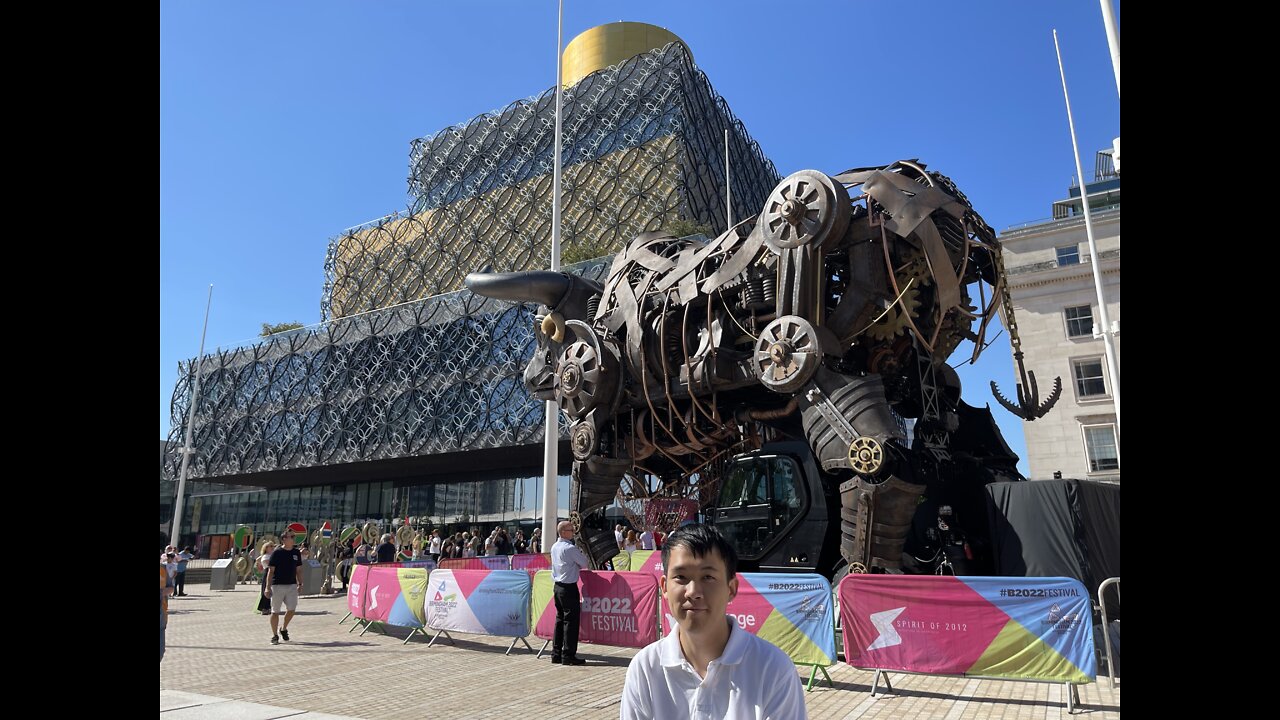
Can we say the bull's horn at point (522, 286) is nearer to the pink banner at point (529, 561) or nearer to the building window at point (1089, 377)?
the pink banner at point (529, 561)

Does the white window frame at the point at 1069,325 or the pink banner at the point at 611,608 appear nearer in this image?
the pink banner at the point at 611,608

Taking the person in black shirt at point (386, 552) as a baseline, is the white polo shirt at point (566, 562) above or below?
above

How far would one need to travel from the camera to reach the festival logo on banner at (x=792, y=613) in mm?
8281

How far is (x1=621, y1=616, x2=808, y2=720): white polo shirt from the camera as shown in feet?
8.30

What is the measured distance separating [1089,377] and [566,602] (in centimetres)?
3477

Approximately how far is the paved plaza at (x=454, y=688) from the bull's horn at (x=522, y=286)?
6.54 metres

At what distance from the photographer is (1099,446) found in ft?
115

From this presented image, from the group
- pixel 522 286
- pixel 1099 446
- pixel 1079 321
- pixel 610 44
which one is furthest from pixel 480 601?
pixel 610 44

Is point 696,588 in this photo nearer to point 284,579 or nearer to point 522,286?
point 522,286

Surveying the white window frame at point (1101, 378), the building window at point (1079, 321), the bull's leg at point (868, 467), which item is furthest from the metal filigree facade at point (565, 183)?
the bull's leg at point (868, 467)

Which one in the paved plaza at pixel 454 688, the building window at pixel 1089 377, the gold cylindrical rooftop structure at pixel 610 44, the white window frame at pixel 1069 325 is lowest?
the paved plaza at pixel 454 688
